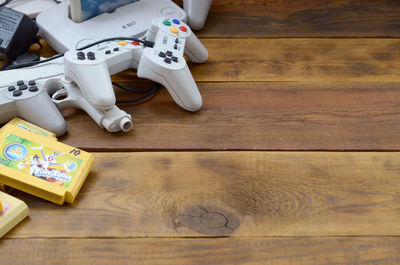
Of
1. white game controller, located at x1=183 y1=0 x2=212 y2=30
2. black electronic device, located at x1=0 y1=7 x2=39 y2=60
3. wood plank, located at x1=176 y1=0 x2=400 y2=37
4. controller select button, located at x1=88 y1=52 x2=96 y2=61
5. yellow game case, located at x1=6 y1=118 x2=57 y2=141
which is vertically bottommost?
wood plank, located at x1=176 y1=0 x2=400 y2=37

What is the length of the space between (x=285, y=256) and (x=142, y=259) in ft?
0.71

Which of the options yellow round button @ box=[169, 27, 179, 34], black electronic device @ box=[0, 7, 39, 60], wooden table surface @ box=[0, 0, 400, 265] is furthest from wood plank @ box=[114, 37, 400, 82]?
black electronic device @ box=[0, 7, 39, 60]

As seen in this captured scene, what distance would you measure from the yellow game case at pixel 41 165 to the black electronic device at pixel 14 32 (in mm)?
278

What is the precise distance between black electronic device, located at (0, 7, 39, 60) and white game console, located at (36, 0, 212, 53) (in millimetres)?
47

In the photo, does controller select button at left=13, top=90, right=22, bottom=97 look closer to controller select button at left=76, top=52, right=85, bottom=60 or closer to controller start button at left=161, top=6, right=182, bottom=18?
controller select button at left=76, top=52, right=85, bottom=60

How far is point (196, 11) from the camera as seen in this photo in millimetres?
1234

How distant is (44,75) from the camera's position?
100cm

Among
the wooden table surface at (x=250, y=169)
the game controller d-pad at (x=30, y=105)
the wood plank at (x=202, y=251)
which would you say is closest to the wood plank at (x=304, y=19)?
the wooden table surface at (x=250, y=169)

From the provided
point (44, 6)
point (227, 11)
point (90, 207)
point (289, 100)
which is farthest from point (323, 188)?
point (44, 6)

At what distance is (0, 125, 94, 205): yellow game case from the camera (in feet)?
2.64

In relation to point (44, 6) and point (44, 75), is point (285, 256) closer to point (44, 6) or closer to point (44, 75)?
point (44, 75)

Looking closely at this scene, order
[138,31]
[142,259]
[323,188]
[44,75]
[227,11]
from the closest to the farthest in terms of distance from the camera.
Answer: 1. [142,259]
2. [323,188]
3. [44,75]
4. [138,31]
5. [227,11]

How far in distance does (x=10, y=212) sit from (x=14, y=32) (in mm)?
466

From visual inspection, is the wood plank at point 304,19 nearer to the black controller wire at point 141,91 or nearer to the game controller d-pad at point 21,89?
the black controller wire at point 141,91
